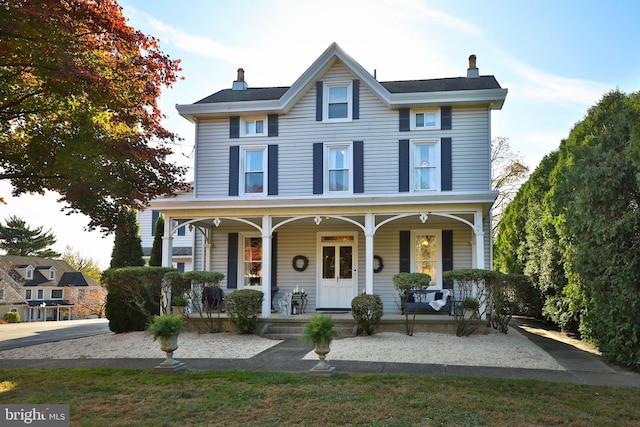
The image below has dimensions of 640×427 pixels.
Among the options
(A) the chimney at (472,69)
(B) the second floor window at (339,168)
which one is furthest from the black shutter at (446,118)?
(B) the second floor window at (339,168)

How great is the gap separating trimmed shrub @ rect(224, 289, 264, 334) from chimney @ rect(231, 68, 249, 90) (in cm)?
866

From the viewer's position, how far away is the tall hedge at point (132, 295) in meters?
12.2

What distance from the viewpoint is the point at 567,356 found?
9.69m

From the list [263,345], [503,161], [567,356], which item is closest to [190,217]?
[263,345]

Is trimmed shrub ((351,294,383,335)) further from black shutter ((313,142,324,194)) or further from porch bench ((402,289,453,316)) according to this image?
black shutter ((313,142,324,194))

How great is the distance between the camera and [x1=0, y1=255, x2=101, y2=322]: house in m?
37.5

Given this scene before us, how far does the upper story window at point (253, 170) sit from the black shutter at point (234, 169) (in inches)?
6.0

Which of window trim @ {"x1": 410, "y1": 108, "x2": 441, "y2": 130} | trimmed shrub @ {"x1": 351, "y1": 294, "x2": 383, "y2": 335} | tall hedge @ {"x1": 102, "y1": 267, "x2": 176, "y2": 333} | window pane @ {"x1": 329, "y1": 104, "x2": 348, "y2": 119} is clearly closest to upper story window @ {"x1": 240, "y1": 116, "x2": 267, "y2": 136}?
window pane @ {"x1": 329, "y1": 104, "x2": 348, "y2": 119}

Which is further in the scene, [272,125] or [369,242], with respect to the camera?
[272,125]

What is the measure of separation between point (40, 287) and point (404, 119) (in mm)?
37111

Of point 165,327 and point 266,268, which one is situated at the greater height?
point 266,268

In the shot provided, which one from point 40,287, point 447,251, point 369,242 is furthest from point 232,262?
point 40,287

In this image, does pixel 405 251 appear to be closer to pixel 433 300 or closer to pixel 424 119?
pixel 433 300

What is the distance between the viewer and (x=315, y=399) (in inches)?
245
